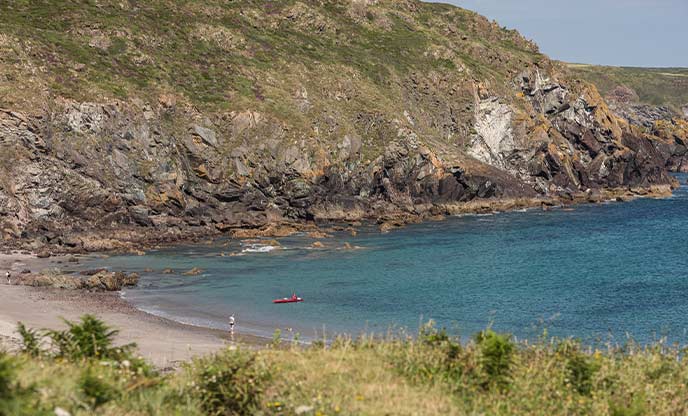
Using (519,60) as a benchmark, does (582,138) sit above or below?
below

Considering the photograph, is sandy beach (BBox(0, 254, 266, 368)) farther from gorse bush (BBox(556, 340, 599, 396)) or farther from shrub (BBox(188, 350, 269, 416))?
gorse bush (BBox(556, 340, 599, 396))

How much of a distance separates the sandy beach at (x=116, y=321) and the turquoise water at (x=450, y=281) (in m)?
2.19

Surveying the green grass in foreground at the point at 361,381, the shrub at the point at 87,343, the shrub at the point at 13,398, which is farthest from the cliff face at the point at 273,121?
the shrub at the point at 13,398

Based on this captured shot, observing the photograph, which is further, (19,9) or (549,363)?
(19,9)

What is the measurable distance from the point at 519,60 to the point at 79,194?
3711 inches

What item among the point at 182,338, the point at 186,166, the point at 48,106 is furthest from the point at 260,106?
the point at 182,338

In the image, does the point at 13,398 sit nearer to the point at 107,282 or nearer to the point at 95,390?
the point at 95,390

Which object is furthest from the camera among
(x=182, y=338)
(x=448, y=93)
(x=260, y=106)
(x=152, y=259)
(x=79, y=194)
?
(x=448, y=93)

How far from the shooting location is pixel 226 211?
8475cm

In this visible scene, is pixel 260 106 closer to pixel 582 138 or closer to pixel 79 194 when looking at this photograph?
pixel 79 194

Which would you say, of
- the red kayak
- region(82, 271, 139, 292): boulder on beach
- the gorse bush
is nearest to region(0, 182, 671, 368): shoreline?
region(82, 271, 139, 292): boulder on beach

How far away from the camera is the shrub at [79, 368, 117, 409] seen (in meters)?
11.1

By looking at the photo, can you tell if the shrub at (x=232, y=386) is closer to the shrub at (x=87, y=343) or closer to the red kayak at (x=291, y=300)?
the shrub at (x=87, y=343)

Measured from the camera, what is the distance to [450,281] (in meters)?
58.2
